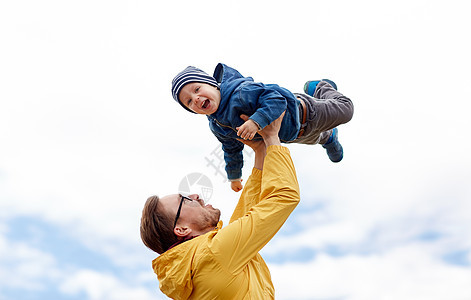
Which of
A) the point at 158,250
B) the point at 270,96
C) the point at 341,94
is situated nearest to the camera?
the point at 270,96

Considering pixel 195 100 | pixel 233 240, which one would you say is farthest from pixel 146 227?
pixel 195 100

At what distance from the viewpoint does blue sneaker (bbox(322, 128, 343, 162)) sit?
5.38 metres

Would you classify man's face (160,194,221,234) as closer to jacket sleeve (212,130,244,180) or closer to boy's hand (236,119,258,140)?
jacket sleeve (212,130,244,180)

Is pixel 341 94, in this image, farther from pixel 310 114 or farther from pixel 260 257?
pixel 260 257

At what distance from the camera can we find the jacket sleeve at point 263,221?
12.5 ft

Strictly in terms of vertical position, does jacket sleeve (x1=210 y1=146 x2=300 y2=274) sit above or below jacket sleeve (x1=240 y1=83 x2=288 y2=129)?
below

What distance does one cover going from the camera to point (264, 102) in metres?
4.01

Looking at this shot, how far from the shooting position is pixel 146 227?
429cm

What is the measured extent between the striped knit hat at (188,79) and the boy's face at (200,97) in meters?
0.03

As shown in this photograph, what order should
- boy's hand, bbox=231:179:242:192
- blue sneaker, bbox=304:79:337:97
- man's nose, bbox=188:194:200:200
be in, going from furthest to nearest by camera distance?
blue sneaker, bbox=304:79:337:97 < boy's hand, bbox=231:179:242:192 < man's nose, bbox=188:194:200:200

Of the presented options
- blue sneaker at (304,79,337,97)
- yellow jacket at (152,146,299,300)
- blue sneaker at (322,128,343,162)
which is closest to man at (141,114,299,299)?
yellow jacket at (152,146,299,300)

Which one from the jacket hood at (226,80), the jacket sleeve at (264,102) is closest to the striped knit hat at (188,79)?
the jacket hood at (226,80)

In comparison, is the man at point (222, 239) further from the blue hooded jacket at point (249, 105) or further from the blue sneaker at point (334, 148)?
the blue sneaker at point (334, 148)

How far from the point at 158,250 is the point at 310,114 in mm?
1801
